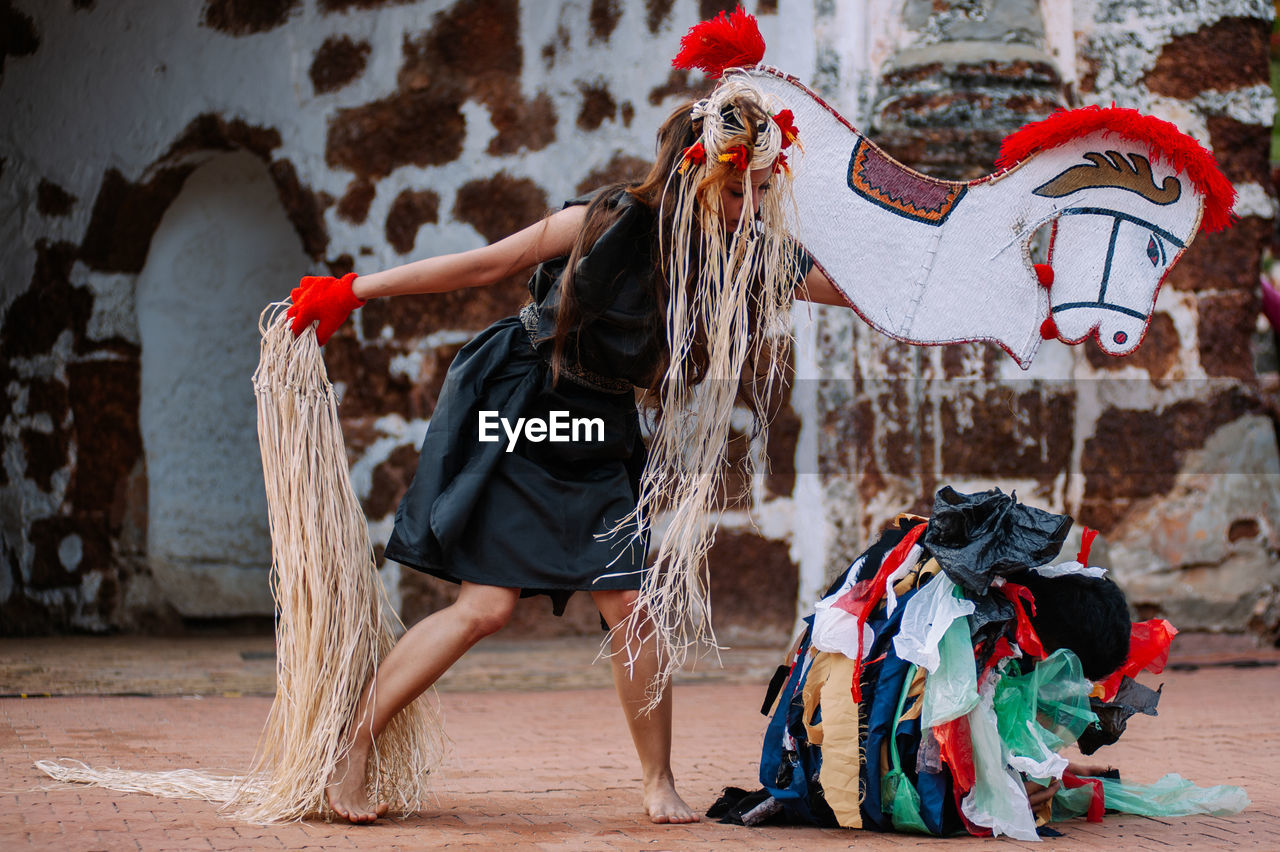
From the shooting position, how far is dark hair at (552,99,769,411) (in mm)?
2557

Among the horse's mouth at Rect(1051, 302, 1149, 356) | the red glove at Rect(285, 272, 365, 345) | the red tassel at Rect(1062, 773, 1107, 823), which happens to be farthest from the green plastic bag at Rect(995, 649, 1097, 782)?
the red glove at Rect(285, 272, 365, 345)

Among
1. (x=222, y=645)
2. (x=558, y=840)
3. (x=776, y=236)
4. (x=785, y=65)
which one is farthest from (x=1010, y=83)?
(x=222, y=645)

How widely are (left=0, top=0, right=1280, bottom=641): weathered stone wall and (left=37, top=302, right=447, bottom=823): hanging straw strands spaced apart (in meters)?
2.36

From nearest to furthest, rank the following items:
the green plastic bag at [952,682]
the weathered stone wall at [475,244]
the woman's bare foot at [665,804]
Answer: the green plastic bag at [952,682], the woman's bare foot at [665,804], the weathered stone wall at [475,244]

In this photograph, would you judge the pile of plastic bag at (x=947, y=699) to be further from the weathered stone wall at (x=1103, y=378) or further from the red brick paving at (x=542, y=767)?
the weathered stone wall at (x=1103, y=378)

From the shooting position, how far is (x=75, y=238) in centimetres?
595

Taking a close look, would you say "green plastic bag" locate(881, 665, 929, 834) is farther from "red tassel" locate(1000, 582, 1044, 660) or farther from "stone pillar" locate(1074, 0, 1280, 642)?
"stone pillar" locate(1074, 0, 1280, 642)

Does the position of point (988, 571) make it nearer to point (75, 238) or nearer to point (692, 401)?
point (692, 401)

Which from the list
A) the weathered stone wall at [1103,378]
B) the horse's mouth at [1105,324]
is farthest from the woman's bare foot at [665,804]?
the weathered stone wall at [1103,378]

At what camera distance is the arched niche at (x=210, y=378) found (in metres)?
6.15

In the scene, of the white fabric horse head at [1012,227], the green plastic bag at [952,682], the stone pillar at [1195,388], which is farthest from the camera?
the stone pillar at [1195,388]

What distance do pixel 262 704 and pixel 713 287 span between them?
2374mm

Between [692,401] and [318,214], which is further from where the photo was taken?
[318,214]

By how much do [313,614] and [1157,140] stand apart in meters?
2.05
